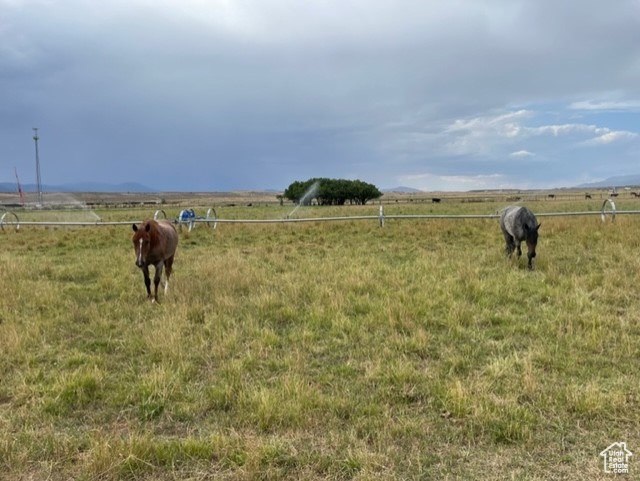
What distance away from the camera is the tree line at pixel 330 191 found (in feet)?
218

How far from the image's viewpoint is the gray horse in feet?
32.9

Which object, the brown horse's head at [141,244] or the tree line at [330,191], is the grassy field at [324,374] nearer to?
the brown horse's head at [141,244]

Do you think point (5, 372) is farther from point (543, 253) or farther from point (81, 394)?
point (543, 253)

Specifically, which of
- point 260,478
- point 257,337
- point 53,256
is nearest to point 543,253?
point 257,337

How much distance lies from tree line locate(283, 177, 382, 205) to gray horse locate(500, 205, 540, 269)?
5413 cm

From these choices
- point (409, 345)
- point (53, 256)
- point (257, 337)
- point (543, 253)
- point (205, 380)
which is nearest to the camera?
point (205, 380)

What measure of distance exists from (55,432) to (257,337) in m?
2.47

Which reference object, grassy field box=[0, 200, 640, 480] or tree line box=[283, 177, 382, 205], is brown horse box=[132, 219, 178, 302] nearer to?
grassy field box=[0, 200, 640, 480]

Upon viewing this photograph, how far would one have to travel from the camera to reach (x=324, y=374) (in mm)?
4680

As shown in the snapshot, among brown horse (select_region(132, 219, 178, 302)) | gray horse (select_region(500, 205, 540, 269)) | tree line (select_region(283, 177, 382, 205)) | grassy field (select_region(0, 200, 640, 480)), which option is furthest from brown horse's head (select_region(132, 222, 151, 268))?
tree line (select_region(283, 177, 382, 205))

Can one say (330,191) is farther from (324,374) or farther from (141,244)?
(324,374)

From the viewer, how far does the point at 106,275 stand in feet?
32.9

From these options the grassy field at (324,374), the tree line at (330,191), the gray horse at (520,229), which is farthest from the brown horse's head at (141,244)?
the tree line at (330,191)

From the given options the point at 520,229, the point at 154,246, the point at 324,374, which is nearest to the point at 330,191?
the point at 520,229
